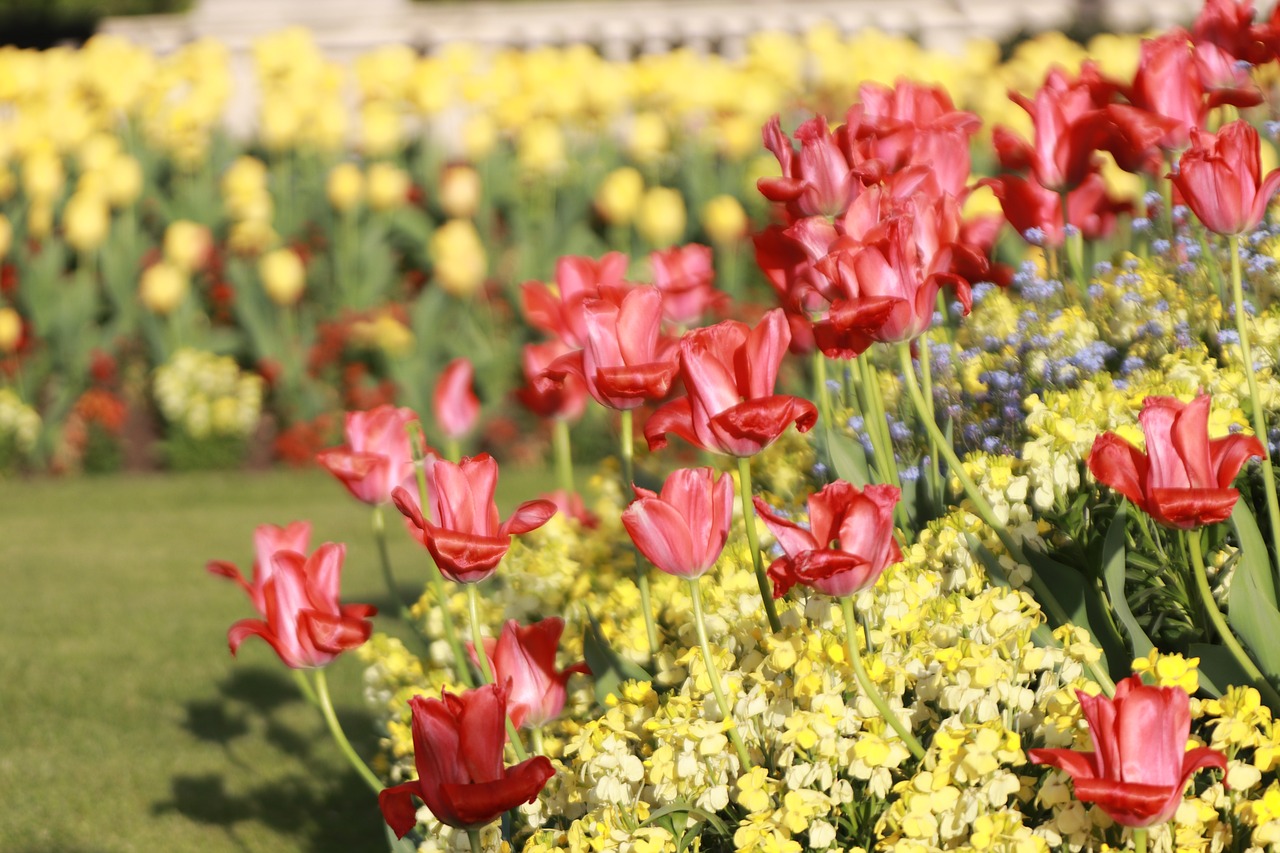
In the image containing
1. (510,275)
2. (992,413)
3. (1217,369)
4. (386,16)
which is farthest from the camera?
(386,16)

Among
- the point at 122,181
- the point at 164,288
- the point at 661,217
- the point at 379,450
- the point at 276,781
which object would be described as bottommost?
the point at 276,781

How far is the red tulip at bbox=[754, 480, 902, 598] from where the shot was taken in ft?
5.30

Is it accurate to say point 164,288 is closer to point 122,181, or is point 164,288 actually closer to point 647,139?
point 122,181

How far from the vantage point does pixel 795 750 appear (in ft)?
5.79

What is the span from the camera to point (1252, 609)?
1783 mm

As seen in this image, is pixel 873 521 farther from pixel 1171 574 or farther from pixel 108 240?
pixel 108 240

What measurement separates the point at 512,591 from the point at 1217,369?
125cm

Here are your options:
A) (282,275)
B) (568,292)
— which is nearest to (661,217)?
(282,275)

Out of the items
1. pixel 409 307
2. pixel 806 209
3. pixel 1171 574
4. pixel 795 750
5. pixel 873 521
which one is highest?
pixel 806 209

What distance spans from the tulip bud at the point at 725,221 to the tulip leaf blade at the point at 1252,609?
14.9 feet

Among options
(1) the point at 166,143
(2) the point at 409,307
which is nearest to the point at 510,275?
(2) the point at 409,307

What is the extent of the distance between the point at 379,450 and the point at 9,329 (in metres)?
4.40

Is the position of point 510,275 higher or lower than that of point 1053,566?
lower

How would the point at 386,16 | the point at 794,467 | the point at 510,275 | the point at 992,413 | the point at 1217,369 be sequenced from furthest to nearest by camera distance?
1. the point at 386,16
2. the point at 510,275
3. the point at 794,467
4. the point at 992,413
5. the point at 1217,369
